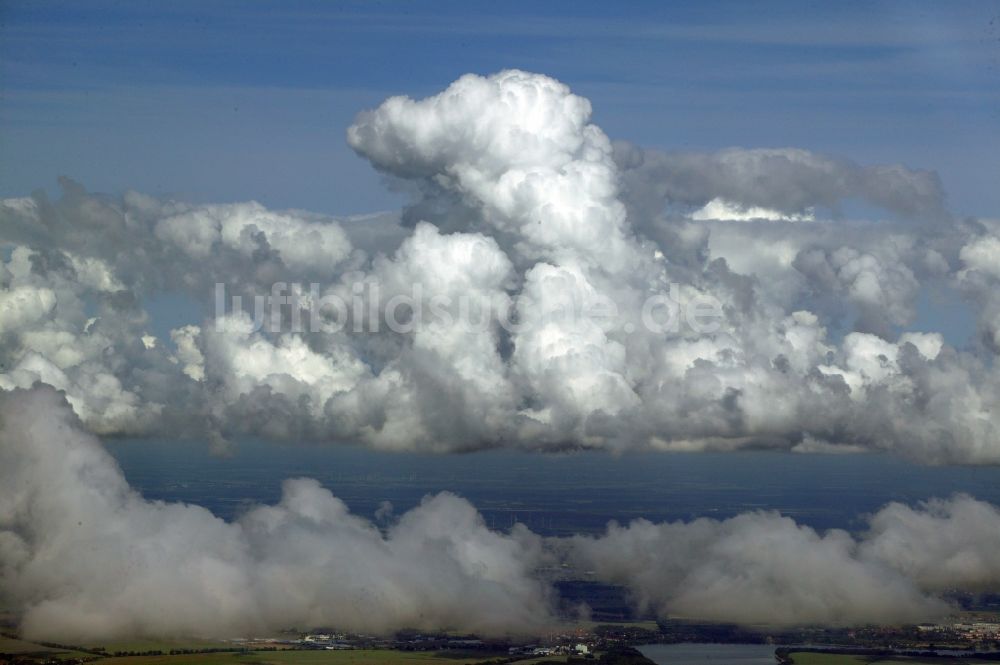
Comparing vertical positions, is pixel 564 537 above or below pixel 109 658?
above

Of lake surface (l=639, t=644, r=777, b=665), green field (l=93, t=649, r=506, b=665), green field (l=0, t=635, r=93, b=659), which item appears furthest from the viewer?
lake surface (l=639, t=644, r=777, b=665)

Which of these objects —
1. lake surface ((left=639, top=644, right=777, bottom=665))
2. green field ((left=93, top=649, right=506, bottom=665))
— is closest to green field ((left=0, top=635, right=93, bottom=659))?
green field ((left=93, top=649, right=506, bottom=665))

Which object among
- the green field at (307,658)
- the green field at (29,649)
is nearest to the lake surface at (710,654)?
the green field at (307,658)

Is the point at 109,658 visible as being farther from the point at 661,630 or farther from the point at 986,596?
the point at 986,596

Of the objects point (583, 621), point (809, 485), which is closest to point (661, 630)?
point (583, 621)

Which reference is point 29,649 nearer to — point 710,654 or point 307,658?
point 307,658

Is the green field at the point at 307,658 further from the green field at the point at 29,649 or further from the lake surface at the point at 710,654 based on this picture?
the lake surface at the point at 710,654

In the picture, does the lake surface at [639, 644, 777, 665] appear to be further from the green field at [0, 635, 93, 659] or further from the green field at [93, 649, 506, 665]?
the green field at [0, 635, 93, 659]

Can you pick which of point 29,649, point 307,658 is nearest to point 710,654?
point 307,658
